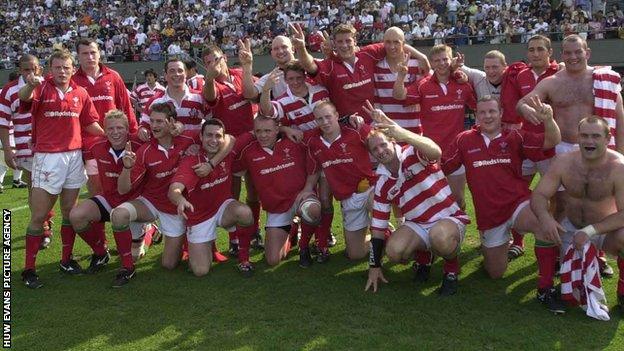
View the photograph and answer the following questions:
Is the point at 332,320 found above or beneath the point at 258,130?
beneath

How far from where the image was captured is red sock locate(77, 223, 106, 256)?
565 cm

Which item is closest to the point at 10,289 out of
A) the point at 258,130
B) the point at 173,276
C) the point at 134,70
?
the point at 173,276

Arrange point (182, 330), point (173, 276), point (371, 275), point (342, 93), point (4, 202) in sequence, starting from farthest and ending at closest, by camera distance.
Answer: point (4, 202) < point (342, 93) < point (173, 276) < point (371, 275) < point (182, 330)

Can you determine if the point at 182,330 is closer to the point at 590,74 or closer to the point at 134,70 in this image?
the point at 590,74

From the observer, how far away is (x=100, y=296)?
505cm

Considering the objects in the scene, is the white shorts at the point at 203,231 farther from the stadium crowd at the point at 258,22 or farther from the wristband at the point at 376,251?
the stadium crowd at the point at 258,22

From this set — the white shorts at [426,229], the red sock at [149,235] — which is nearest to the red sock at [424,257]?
the white shorts at [426,229]

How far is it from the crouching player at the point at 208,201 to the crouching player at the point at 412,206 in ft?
4.36

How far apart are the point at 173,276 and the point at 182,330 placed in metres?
1.26

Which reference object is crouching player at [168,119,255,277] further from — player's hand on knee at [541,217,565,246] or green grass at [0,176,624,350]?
player's hand on knee at [541,217,565,246]

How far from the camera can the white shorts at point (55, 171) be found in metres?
5.45

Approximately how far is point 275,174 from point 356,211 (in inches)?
34.9

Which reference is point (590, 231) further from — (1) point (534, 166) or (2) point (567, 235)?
(1) point (534, 166)

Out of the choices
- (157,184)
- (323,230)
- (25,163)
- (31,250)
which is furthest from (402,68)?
(25,163)
